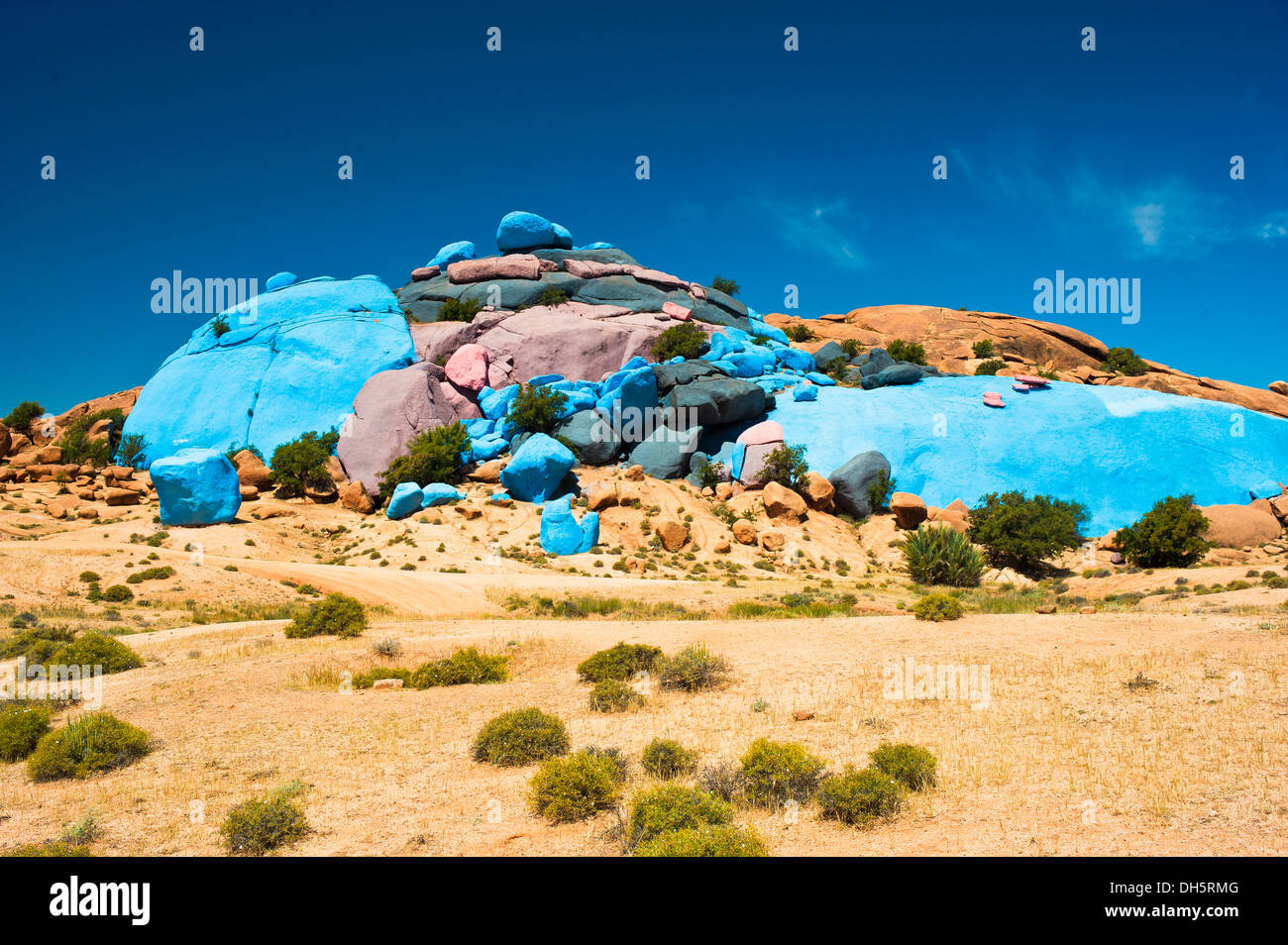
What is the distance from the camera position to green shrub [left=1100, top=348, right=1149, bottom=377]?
5981cm

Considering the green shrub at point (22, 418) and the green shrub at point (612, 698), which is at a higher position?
the green shrub at point (22, 418)

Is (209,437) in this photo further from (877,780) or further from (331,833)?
(877,780)

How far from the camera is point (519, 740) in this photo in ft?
30.3

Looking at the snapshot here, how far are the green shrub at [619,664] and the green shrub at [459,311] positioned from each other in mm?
43853

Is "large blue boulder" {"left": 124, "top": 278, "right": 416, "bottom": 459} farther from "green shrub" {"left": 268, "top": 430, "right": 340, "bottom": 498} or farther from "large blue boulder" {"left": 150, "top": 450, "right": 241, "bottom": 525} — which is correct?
"large blue boulder" {"left": 150, "top": 450, "right": 241, "bottom": 525}

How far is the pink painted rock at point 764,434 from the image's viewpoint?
3994cm

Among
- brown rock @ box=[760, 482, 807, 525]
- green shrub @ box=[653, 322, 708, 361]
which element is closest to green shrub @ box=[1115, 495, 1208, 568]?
brown rock @ box=[760, 482, 807, 525]

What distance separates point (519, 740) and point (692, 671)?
150 inches

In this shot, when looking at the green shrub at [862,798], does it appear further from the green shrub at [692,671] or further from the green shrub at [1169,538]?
the green shrub at [1169,538]

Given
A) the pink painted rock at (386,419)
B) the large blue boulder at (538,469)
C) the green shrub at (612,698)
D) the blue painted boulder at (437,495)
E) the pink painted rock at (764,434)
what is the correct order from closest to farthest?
the green shrub at (612,698) < the blue painted boulder at (437,495) < the large blue boulder at (538,469) < the pink painted rock at (764,434) < the pink painted rock at (386,419)

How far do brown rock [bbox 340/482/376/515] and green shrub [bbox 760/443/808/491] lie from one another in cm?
2049

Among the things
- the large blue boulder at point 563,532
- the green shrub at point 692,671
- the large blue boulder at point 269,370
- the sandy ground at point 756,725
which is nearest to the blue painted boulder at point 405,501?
the large blue boulder at point 563,532

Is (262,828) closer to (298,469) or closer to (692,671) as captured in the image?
(692,671)

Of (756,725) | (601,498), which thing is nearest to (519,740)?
(756,725)
